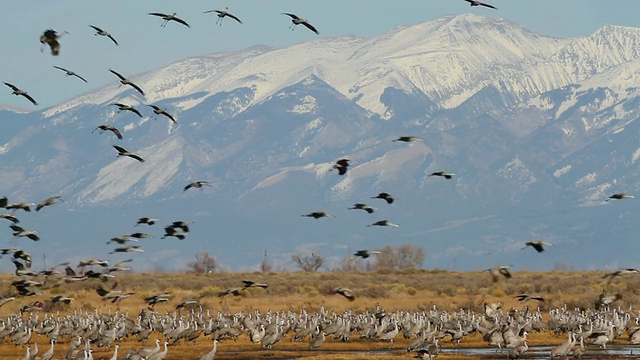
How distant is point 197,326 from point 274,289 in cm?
3090

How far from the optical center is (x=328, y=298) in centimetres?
8256

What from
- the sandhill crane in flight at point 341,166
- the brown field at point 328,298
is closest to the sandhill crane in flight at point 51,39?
the sandhill crane in flight at point 341,166

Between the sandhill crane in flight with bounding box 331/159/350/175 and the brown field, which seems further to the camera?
the brown field

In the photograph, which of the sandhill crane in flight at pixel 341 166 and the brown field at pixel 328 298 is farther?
the brown field at pixel 328 298

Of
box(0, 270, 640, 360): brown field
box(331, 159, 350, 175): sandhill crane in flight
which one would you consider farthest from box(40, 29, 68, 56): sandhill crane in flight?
box(0, 270, 640, 360): brown field

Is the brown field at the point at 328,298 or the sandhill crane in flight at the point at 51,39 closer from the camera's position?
the sandhill crane in flight at the point at 51,39

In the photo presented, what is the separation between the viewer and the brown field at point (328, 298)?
5147 cm

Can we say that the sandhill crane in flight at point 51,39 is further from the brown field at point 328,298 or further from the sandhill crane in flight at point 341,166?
the brown field at point 328,298

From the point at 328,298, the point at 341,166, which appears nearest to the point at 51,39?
the point at 341,166

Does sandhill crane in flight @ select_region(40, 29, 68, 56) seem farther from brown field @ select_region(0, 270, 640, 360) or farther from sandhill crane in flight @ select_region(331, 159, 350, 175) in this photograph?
brown field @ select_region(0, 270, 640, 360)

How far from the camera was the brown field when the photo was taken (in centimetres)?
5147

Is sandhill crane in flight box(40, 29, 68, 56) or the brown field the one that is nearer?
sandhill crane in flight box(40, 29, 68, 56)

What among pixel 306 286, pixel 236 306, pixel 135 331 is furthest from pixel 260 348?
pixel 306 286

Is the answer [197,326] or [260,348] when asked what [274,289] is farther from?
[260,348]
